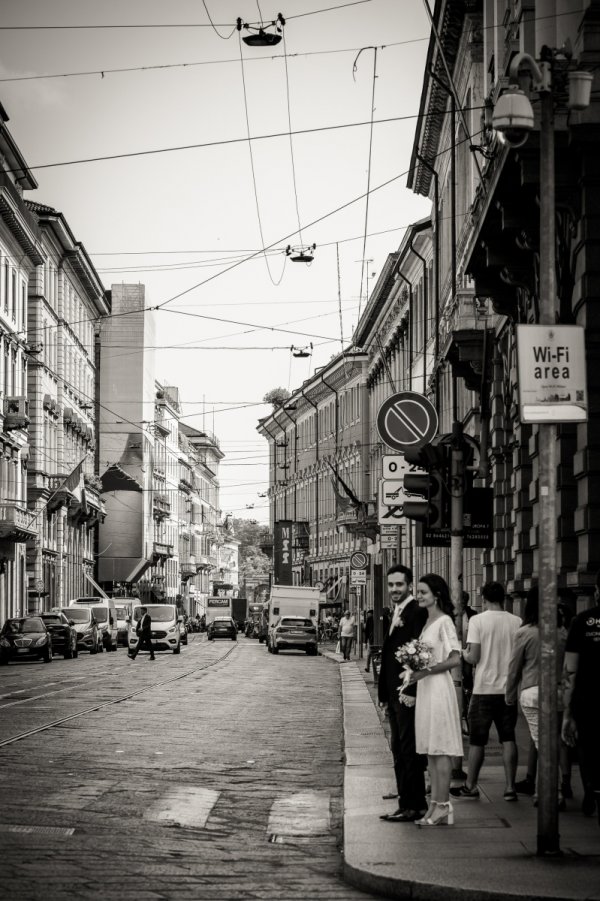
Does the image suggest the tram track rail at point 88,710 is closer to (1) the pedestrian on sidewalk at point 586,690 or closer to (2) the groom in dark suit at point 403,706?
(2) the groom in dark suit at point 403,706

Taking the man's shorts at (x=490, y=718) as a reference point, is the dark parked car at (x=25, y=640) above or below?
below

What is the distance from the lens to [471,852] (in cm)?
981

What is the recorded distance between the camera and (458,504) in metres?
14.4

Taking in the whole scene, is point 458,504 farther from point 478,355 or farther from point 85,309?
point 85,309

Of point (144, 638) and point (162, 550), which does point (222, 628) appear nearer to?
point (162, 550)

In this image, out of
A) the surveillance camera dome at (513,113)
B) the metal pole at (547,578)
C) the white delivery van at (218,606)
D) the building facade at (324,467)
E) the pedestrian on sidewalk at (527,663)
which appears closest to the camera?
the metal pole at (547,578)

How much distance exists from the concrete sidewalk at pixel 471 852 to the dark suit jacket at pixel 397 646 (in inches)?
38.0

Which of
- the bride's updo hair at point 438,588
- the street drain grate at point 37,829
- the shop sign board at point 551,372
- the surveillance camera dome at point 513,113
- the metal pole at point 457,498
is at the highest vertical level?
the surveillance camera dome at point 513,113

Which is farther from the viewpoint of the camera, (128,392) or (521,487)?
(128,392)

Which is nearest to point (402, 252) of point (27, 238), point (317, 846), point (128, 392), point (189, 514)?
point (27, 238)

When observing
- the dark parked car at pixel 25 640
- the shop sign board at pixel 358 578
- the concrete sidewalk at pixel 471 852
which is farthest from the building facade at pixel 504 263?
the dark parked car at pixel 25 640

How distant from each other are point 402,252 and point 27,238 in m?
18.9

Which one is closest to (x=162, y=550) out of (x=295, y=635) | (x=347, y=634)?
(x=295, y=635)

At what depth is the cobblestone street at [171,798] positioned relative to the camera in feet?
30.7
